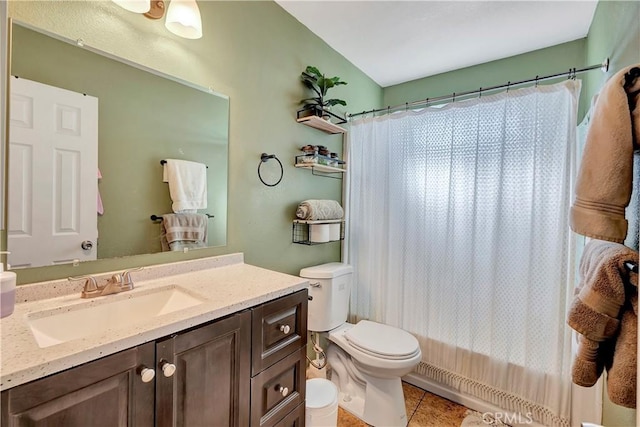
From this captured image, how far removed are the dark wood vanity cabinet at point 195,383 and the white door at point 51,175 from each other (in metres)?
0.55

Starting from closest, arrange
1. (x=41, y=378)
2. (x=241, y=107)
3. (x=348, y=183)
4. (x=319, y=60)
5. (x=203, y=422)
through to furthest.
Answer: (x=41, y=378) → (x=203, y=422) → (x=241, y=107) → (x=319, y=60) → (x=348, y=183)

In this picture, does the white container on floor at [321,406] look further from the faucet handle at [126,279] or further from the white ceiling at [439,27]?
the white ceiling at [439,27]

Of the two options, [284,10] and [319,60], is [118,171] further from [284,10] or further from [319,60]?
[319,60]

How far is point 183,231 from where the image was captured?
4.24 feet

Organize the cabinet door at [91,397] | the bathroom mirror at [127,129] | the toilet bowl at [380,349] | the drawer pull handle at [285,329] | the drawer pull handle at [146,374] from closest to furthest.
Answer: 1. the cabinet door at [91,397]
2. the drawer pull handle at [146,374]
3. the bathroom mirror at [127,129]
4. the drawer pull handle at [285,329]
5. the toilet bowl at [380,349]

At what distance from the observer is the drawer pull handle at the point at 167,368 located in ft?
2.40

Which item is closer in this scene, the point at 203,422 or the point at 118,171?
the point at 203,422

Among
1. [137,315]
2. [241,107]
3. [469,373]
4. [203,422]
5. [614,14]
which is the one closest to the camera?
[203,422]

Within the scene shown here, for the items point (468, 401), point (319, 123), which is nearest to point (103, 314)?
point (319, 123)

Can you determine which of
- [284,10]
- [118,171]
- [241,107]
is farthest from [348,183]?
[118,171]

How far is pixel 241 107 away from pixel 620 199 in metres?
1.50

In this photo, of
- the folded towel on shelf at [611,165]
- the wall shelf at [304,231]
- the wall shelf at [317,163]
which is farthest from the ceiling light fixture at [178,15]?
the folded towel on shelf at [611,165]

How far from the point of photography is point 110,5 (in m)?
1.05

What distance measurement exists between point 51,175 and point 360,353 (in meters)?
1.66
